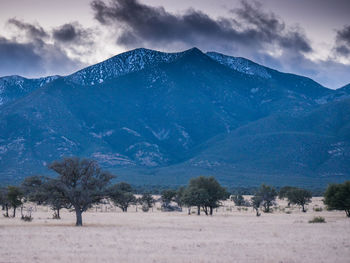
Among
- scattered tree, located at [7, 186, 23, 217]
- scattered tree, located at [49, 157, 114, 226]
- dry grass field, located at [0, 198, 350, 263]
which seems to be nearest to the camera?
dry grass field, located at [0, 198, 350, 263]

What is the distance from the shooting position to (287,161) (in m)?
168

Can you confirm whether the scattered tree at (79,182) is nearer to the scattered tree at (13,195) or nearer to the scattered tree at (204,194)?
the scattered tree at (13,195)

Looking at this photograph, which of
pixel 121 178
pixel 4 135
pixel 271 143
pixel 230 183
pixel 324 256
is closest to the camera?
pixel 324 256

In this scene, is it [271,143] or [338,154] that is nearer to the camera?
[338,154]

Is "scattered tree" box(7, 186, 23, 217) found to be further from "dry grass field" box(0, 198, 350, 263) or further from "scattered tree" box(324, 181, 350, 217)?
"scattered tree" box(324, 181, 350, 217)

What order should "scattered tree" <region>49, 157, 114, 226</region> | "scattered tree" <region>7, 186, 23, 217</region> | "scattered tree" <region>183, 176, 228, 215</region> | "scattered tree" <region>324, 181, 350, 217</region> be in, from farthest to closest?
"scattered tree" <region>183, 176, 228, 215</region>, "scattered tree" <region>7, 186, 23, 217</region>, "scattered tree" <region>324, 181, 350, 217</region>, "scattered tree" <region>49, 157, 114, 226</region>

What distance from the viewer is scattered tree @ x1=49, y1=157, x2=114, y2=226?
131 ft

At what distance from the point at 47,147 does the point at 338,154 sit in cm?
11114

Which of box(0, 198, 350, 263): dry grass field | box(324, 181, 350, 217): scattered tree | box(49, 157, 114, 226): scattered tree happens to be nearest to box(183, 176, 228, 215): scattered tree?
box(324, 181, 350, 217): scattered tree

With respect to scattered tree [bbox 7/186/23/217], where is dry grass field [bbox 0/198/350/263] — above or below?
below

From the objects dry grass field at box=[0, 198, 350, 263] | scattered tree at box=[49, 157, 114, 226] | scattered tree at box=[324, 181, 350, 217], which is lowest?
dry grass field at box=[0, 198, 350, 263]

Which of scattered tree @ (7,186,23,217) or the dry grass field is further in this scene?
scattered tree @ (7,186,23,217)

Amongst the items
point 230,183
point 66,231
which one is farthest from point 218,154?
point 66,231

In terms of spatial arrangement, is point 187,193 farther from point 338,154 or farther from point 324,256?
point 338,154
